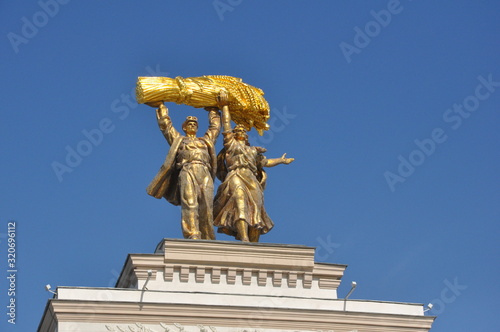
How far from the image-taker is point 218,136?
2805 cm

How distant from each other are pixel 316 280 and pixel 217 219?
2.72 metres

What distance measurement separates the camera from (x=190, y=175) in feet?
88.4

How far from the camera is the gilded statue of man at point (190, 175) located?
26.6 m

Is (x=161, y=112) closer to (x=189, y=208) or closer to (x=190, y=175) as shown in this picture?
(x=190, y=175)

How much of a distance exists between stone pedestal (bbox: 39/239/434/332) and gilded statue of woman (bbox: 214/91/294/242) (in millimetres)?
1335

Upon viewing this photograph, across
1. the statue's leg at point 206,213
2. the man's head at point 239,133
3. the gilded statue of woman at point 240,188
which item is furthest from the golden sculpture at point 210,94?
the statue's leg at point 206,213

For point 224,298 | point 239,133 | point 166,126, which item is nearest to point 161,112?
point 166,126

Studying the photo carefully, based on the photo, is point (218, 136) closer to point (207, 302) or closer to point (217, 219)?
point (217, 219)

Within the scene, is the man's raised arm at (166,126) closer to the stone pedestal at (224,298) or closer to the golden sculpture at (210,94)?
the golden sculpture at (210,94)

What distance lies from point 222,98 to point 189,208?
2974 mm

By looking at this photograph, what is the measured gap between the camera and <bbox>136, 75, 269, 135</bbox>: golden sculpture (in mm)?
27594

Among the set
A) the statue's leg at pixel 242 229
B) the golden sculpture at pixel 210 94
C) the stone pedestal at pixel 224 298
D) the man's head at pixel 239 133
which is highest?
the golden sculpture at pixel 210 94

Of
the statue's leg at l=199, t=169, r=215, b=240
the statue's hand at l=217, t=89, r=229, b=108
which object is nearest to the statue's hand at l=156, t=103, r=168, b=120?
the statue's hand at l=217, t=89, r=229, b=108

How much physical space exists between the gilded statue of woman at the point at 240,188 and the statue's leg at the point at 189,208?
825 millimetres
